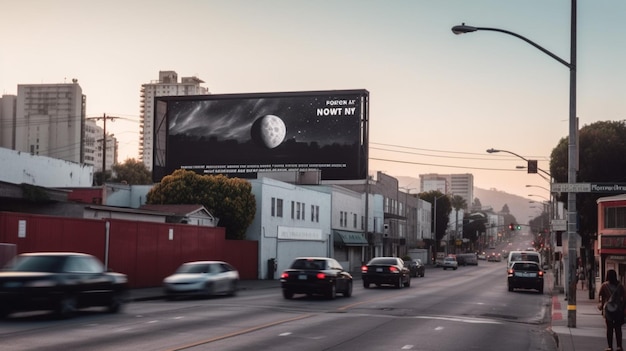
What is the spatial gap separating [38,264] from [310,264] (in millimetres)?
11709

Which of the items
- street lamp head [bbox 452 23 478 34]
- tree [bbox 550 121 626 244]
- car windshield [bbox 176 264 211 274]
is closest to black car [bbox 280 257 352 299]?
car windshield [bbox 176 264 211 274]

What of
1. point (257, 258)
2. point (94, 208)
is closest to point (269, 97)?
point (257, 258)

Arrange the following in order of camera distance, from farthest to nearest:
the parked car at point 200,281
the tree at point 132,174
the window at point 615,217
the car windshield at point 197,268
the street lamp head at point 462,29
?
1. the tree at point 132,174
2. the car windshield at point 197,268
3. the parked car at point 200,281
4. the window at point 615,217
5. the street lamp head at point 462,29

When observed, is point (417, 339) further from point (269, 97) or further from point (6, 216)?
point (269, 97)

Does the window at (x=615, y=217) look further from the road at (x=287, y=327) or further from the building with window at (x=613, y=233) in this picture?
the road at (x=287, y=327)

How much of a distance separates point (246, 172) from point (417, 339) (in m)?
50.9

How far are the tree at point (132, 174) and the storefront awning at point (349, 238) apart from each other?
145 feet

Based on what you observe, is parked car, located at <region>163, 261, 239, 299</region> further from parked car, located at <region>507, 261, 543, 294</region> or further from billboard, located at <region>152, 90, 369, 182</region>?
billboard, located at <region>152, 90, 369, 182</region>

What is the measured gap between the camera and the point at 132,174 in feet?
360

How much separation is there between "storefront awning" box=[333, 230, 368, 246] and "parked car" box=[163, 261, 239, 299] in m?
36.9

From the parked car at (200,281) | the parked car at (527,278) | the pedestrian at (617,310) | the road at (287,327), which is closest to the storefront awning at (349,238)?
the parked car at (527,278)

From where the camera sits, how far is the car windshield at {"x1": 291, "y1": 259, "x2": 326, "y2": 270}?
2878 centimetres

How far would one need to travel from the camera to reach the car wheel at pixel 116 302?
70.6 feet

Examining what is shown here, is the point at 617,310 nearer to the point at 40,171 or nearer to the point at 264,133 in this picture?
the point at 40,171
